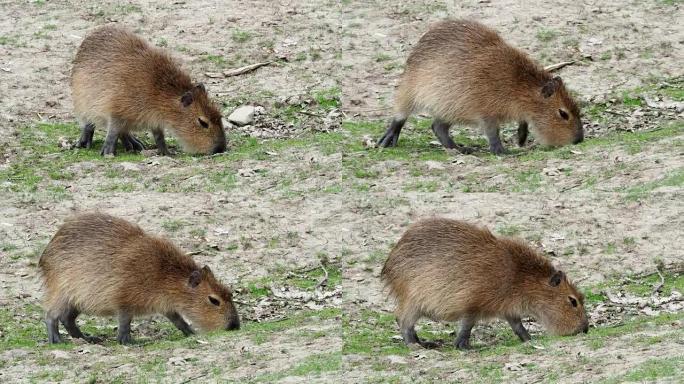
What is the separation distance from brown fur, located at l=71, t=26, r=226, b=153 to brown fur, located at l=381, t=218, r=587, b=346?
14.7ft

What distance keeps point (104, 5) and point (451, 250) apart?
8791 millimetres

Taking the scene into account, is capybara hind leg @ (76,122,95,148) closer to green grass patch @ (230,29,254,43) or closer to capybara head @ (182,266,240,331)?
green grass patch @ (230,29,254,43)

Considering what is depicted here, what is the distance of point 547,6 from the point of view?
16359 millimetres

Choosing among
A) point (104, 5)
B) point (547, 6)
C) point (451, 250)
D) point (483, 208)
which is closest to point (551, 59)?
point (547, 6)

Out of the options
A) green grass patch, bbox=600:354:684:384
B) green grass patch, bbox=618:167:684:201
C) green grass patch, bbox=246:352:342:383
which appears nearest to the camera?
green grass patch, bbox=600:354:684:384

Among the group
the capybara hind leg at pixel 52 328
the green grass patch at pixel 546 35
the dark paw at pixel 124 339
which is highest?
the capybara hind leg at pixel 52 328

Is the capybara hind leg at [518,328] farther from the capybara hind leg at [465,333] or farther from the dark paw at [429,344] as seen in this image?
the dark paw at [429,344]

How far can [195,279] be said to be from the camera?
9.79m

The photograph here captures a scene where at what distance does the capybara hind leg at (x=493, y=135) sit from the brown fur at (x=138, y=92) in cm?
253

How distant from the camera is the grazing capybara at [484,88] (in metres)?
13.2

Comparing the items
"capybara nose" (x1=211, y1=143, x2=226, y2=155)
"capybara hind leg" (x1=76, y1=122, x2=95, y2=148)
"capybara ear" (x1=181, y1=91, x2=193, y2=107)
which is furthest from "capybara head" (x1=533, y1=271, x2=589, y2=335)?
"capybara hind leg" (x1=76, y1=122, x2=95, y2=148)

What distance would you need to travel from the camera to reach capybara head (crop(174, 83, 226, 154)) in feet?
44.2

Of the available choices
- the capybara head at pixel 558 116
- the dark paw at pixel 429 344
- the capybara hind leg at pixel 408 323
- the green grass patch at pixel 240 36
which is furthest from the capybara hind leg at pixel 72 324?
the green grass patch at pixel 240 36

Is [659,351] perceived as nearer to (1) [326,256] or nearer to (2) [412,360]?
(2) [412,360]
